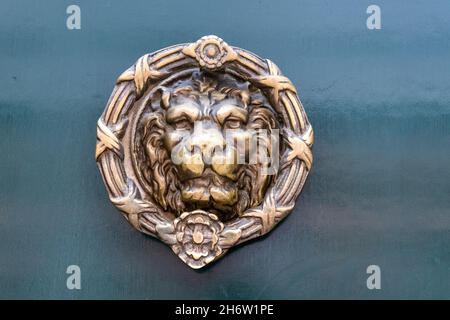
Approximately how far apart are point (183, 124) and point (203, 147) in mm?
55

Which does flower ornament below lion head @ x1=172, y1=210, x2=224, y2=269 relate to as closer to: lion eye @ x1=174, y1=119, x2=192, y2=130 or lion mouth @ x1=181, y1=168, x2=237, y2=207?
lion mouth @ x1=181, y1=168, x2=237, y2=207

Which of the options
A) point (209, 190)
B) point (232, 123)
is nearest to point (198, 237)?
point (209, 190)

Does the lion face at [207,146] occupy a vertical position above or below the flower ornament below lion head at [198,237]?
above

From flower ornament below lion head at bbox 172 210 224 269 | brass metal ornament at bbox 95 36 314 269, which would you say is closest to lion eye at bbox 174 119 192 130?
brass metal ornament at bbox 95 36 314 269

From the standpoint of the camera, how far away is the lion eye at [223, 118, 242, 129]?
104 centimetres

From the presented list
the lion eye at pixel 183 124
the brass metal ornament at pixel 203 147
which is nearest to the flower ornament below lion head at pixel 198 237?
the brass metal ornament at pixel 203 147

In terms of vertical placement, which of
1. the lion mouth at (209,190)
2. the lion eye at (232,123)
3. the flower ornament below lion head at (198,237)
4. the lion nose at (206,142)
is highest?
the lion eye at (232,123)

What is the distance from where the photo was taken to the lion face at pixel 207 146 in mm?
1017

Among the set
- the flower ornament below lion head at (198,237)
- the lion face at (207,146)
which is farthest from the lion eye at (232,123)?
the flower ornament below lion head at (198,237)

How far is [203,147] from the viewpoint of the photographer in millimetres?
1012

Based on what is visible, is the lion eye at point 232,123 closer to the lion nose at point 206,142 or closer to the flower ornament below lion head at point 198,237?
the lion nose at point 206,142

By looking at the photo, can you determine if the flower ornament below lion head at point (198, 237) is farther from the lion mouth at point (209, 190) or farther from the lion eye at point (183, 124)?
the lion eye at point (183, 124)

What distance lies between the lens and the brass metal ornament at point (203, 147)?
1.02 meters

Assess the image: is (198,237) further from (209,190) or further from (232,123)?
(232,123)
